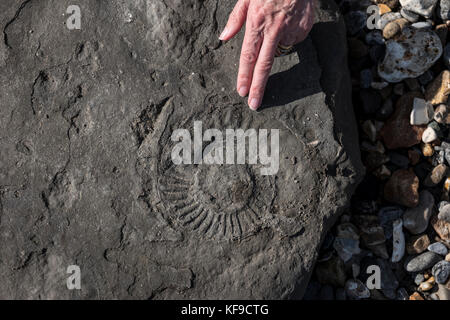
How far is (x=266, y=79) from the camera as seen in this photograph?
2.48 metres

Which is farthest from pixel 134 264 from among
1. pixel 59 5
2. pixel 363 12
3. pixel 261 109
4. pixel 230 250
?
pixel 363 12

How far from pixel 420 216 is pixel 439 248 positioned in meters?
0.23

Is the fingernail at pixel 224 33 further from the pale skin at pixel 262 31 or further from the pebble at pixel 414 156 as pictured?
the pebble at pixel 414 156

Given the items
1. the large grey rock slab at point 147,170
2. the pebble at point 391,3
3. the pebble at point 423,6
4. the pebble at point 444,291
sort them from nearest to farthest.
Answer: the large grey rock slab at point 147,170 < the pebble at point 444,291 < the pebble at point 423,6 < the pebble at point 391,3

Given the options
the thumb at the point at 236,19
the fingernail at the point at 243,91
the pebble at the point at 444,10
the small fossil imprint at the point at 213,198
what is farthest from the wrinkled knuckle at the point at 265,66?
the pebble at the point at 444,10

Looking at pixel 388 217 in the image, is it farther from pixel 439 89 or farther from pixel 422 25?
pixel 422 25

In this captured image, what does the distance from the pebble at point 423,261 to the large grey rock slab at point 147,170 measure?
0.81 m

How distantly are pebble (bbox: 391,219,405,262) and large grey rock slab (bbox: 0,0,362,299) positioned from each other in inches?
25.5

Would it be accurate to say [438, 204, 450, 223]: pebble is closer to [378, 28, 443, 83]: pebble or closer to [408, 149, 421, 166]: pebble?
[408, 149, 421, 166]: pebble

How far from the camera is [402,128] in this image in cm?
311

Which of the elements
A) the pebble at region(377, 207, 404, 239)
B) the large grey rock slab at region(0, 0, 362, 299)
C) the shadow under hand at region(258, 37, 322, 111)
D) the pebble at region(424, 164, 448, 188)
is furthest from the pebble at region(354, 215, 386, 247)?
the shadow under hand at region(258, 37, 322, 111)

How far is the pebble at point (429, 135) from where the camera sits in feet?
10.1

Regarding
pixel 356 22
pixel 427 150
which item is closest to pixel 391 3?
pixel 356 22

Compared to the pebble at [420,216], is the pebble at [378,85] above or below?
above
